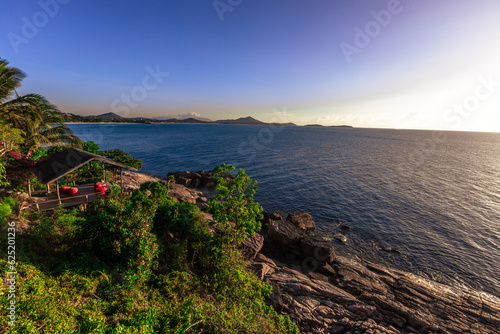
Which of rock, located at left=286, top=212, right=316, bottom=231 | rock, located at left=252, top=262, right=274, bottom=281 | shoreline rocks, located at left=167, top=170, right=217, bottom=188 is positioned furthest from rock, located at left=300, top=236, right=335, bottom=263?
shoreline rocks, located at left=167, top=170, right=217, bottom=188

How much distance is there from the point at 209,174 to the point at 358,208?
28438 millimetres

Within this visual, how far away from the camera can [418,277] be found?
17.7 m

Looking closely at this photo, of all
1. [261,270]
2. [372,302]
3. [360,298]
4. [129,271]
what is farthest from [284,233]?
[129,271]

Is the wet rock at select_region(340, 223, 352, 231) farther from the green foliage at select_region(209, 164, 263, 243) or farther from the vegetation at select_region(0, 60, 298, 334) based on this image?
the green foliage at select_region(209, 164, 263, 243)

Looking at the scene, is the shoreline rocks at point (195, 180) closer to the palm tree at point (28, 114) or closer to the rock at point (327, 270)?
the palm tree at point (28, 114)

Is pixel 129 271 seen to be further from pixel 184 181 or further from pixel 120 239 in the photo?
pixel 184 181

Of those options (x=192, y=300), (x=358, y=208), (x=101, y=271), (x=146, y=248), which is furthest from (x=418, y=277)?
(x=101, y=271)

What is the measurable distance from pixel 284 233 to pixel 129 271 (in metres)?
15.0

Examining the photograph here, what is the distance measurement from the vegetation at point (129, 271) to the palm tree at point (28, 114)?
8.44 metres

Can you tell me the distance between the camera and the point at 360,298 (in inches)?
563

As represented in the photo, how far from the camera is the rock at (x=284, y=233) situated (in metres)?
20.2

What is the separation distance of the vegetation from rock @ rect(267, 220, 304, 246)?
29.2 ft

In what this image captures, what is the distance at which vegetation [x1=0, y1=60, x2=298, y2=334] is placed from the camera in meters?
7.00

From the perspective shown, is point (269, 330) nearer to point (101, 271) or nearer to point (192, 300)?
point (192, 300)
